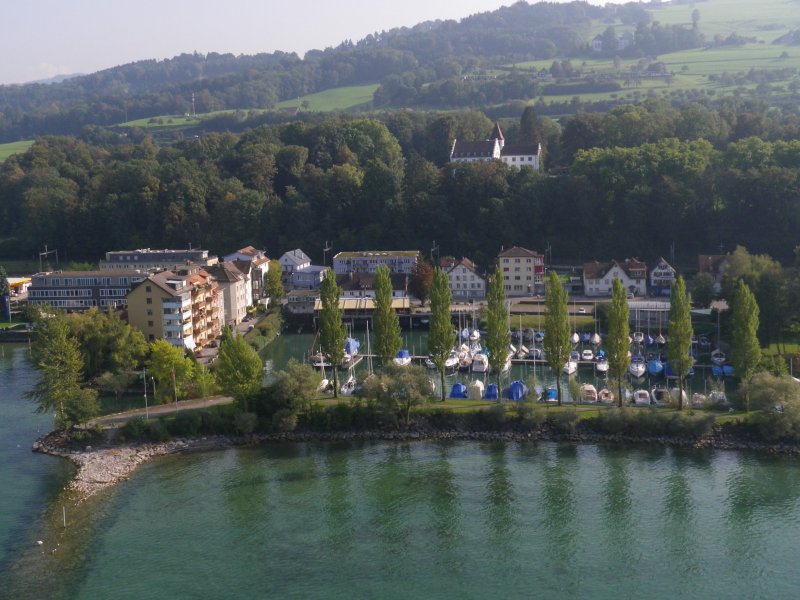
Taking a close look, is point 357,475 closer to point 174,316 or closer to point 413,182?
point 174,316

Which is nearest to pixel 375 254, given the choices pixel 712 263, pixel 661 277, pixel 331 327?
pixel 661 277

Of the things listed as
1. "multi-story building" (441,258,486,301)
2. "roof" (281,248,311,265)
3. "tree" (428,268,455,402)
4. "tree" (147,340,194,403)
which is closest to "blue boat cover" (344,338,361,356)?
Result: "tree" (428,268,455,402)

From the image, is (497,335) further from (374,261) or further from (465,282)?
(374,261)

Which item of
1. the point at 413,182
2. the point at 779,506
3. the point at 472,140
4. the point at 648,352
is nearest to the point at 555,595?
the point at 779,506

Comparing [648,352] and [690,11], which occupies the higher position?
[690,11]

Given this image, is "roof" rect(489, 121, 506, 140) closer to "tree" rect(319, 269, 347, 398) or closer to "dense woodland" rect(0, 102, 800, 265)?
"dense woodland" rect(0, 102, 800, 265)

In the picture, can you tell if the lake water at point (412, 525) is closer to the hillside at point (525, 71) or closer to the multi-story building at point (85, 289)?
the multi-story building at point (85, 289)

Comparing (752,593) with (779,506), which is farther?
(779,506)
